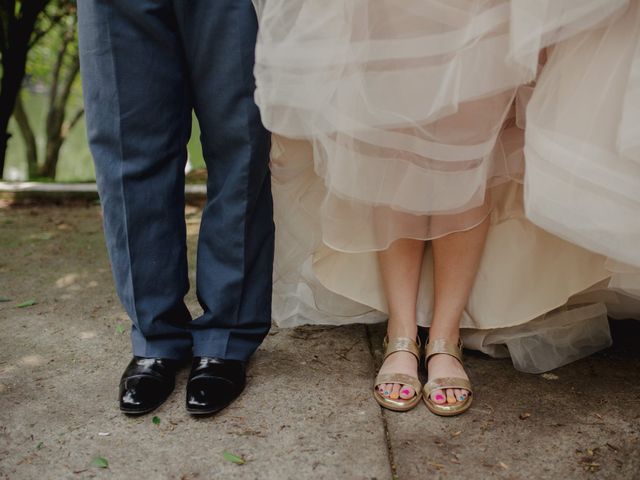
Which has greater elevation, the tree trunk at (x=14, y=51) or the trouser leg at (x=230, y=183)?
the trouser leg at (x=230, y=183)

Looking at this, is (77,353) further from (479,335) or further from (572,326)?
(572,326)

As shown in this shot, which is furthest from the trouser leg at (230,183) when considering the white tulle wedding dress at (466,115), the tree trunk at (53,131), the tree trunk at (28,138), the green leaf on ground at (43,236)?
the tree trunk at (53,131)

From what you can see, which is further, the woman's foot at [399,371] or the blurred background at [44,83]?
the blurred background at [44,83]

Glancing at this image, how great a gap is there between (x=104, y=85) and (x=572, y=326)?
4.78ft

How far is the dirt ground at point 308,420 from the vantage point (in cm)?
154

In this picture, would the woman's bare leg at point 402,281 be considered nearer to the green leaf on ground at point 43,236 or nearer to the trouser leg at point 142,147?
the trouser leg at point 142,147

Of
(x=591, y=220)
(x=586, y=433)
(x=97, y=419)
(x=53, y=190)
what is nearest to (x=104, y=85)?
(x=97, y=419)

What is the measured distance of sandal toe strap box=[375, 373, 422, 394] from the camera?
1.82 meters

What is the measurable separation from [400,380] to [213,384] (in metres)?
0.49

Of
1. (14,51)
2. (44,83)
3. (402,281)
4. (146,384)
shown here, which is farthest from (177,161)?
(44,83)

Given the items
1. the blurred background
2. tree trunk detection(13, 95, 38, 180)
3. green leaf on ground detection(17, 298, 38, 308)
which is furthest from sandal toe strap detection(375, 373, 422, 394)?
tree trunk detection(13, 95, 38, 180)

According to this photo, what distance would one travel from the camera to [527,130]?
1533mm

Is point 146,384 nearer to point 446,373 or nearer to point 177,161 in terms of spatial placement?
point 177,161

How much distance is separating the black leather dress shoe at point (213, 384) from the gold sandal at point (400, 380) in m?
0.37
